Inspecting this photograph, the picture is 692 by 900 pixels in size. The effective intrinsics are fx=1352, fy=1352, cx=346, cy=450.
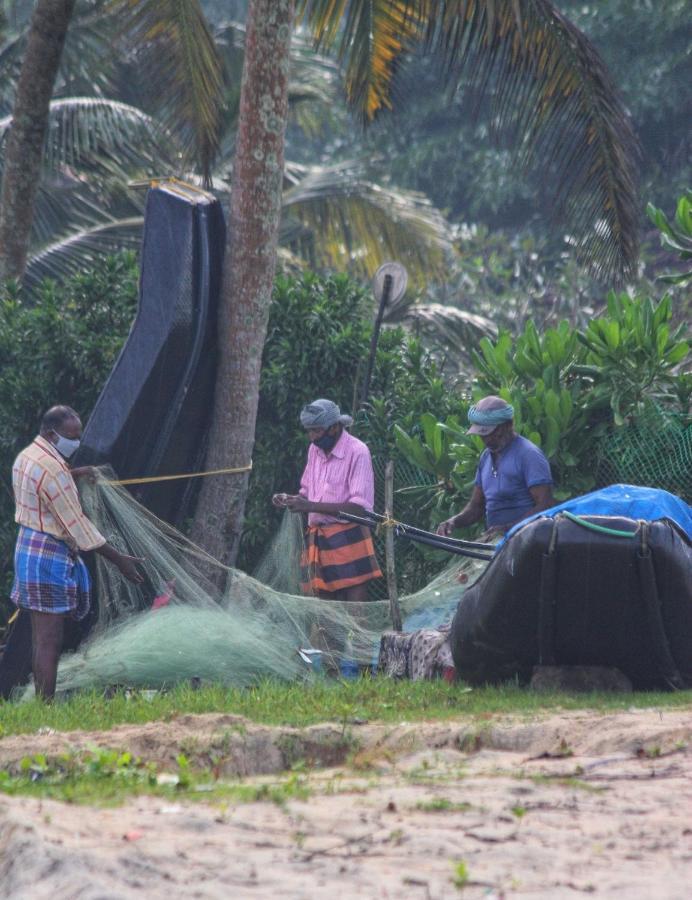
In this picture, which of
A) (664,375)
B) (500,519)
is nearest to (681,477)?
(664,375)

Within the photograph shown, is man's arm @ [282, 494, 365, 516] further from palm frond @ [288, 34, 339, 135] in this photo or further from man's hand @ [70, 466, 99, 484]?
palm frond @ [288, 34, 339, 135]

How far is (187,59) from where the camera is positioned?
37.8ft

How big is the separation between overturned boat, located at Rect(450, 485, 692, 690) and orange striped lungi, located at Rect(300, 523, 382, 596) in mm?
2025

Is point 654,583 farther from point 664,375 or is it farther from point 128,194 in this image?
point 128,194

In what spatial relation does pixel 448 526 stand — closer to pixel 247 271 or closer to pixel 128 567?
pixel 128 567

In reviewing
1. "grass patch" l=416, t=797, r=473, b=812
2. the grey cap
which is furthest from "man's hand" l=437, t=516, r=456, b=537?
"grass patch" l=416, t=797, r=473, b=812

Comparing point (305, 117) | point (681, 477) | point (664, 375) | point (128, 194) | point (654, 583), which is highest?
point (305, 117)

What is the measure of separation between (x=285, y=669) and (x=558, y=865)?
4469 millimetres

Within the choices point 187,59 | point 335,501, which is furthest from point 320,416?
point 187,59

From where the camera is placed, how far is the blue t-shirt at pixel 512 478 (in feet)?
26.7

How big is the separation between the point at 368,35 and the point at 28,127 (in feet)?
10.5

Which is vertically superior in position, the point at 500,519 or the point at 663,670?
the point at 500,519

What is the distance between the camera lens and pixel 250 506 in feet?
35.6

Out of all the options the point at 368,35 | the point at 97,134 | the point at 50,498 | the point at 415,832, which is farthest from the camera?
the point at 97,134
